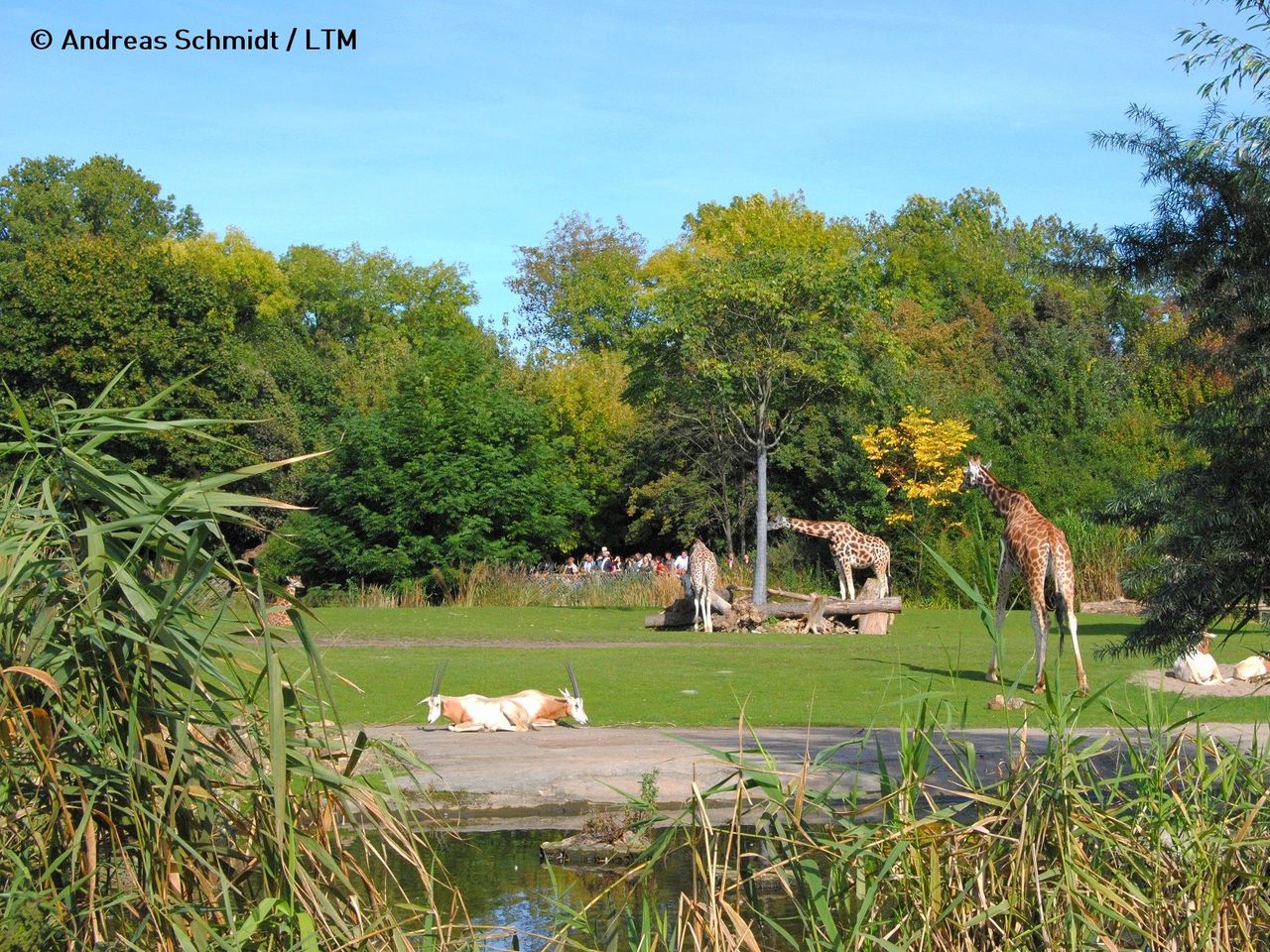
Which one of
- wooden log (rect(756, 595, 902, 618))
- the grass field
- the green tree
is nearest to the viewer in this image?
the grass field

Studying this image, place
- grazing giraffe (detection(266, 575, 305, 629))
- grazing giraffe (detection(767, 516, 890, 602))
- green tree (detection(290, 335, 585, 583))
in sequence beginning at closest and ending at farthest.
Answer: grazing giraffe (detection(266, 575, 305, 629)) < grazing giraffe (detection(767, 516, 890, 602)) < green tree (detection(290, 335, 585, 583))

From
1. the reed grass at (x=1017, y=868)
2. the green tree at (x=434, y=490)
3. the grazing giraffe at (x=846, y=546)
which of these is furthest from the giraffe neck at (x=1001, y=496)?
the green tree at (x=434, y=490)

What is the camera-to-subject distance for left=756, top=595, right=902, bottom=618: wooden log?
72.7ft

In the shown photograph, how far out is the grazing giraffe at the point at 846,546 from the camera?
26906 millimetres

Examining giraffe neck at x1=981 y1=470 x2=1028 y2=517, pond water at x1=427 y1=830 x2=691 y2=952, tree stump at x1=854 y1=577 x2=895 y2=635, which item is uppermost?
giraffe neck at x1=981 y1=470 x2=1028 y2=517

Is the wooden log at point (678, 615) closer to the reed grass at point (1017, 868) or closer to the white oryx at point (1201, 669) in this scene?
the white oryx at point (1201, 669)

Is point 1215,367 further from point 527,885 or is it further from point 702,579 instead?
point 702,579

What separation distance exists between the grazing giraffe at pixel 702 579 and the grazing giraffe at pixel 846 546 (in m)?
4.11

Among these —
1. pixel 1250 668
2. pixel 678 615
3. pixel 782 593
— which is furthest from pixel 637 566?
pixel 1250 668

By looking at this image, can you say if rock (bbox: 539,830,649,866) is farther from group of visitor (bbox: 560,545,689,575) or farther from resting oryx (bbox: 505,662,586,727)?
group of visitor (bbox: 560,545,689,575)

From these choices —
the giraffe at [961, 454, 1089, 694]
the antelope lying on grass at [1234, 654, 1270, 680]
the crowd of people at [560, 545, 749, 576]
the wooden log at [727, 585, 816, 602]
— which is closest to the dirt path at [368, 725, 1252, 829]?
the giraffe at [961, 454, 1089, 694]

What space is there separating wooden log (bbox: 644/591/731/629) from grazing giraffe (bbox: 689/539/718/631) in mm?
325

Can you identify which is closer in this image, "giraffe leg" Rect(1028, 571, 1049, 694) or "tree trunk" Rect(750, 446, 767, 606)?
"giraffe leg" Rect(1028, 571, 1049, 694)

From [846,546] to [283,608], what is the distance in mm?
23349
